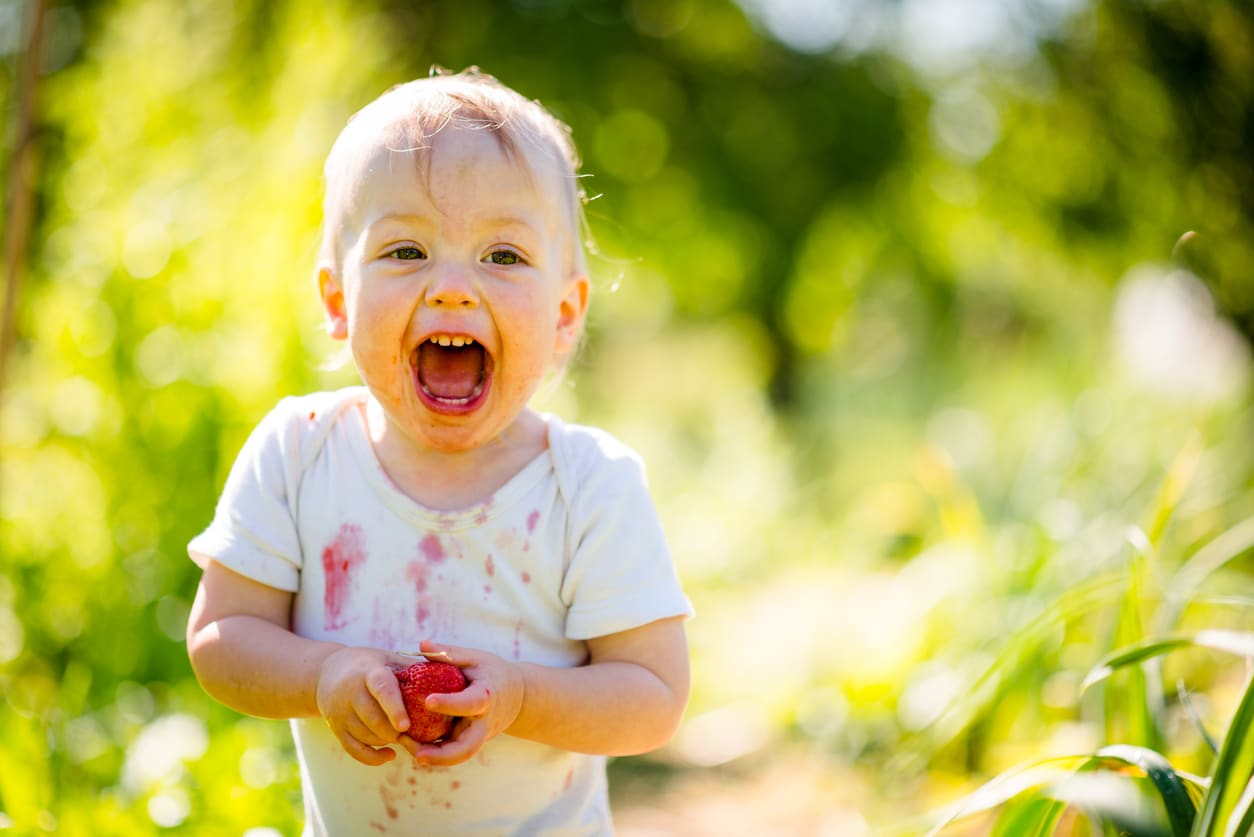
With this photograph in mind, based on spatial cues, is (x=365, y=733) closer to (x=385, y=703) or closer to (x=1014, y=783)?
(x=385, y=703)

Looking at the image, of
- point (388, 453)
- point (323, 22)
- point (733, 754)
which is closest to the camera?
point (388, 453)

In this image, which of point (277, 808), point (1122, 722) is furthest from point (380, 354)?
point (1122, 722)

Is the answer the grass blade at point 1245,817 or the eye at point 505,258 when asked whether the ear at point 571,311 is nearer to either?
the eye at point 505,258

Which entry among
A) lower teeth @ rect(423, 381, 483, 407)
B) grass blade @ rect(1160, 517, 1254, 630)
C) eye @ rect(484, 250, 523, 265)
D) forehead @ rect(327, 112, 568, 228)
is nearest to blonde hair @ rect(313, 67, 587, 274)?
forehead @ rect(327, 112, 568, 228)

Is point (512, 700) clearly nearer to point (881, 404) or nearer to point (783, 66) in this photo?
point (881, 404)

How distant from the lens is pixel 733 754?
365 centimetres

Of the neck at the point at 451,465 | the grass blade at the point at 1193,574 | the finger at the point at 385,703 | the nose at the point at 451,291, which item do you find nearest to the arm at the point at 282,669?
the finger at the point at 385,703

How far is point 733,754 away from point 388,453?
2447mm

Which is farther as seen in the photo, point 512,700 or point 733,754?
point 733,754

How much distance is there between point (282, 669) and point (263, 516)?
0.22 metres

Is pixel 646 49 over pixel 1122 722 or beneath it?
over

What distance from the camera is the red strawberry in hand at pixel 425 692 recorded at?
123 centimetres

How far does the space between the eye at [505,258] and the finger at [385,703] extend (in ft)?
1.74

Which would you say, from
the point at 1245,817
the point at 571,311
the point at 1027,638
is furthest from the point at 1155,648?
the point at 571,311
